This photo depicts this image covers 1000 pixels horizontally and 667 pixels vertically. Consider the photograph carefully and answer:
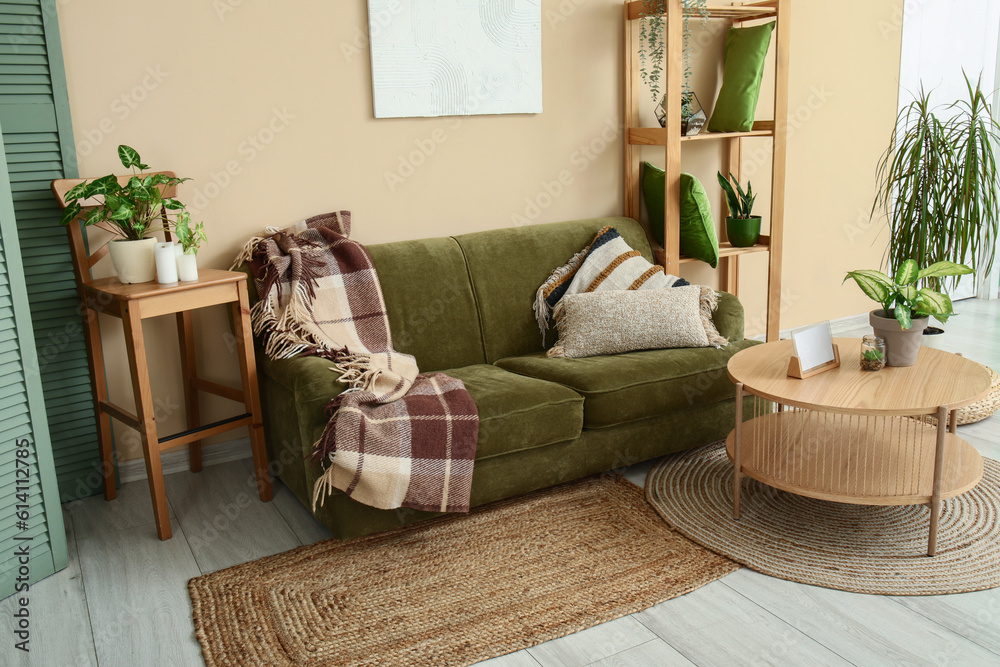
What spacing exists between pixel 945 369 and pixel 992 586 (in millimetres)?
627

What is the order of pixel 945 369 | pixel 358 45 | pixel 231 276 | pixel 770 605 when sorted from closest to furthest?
1. pixel 770 605
2. pixel 945 369
3. pixel 231 276
4. pixel 358 45

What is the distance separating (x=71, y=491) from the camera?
2691mm

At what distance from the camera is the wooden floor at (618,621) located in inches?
A: 70.2

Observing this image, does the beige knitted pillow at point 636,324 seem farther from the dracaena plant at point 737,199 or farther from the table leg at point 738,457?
the dracaena plant at point 737,199

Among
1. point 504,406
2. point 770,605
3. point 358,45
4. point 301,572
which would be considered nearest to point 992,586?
point 770,605

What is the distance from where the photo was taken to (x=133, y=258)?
2.41 m

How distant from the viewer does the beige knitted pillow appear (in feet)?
9.18

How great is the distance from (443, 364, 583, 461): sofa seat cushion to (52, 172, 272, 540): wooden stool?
72cm

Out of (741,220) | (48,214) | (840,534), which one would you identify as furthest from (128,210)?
(741,220)

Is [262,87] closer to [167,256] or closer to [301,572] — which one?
[167,256]

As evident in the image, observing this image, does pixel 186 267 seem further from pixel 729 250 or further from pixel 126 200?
pixel 729 250

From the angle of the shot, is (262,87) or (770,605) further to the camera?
(262,87)

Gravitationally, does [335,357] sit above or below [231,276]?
below

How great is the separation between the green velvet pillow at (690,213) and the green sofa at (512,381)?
248 mm
